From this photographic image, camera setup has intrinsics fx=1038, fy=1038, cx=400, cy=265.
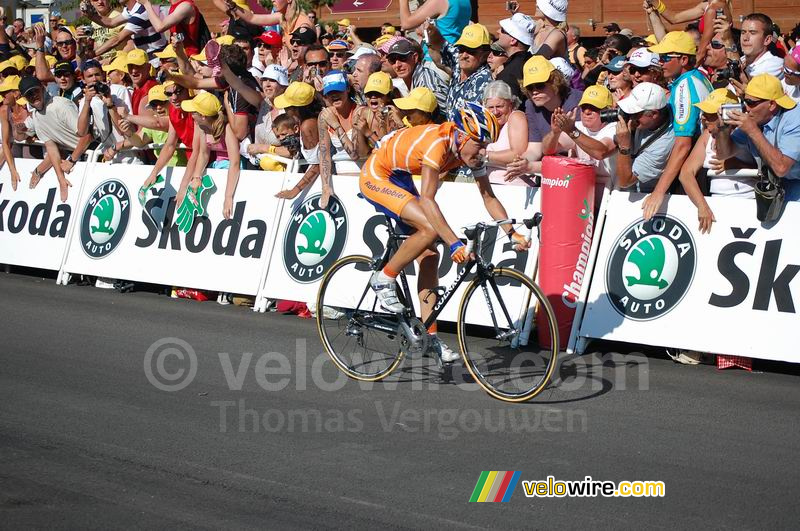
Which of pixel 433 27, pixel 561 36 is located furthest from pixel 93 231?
pixel 561 36

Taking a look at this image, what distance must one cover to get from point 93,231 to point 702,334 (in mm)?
7465

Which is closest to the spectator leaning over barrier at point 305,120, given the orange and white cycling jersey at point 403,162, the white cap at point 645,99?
the orange and white cycling jersey at point 403,162

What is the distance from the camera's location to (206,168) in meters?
11.5

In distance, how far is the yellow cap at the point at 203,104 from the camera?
36.2 feet

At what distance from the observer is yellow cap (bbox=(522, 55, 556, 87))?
9.27 meters

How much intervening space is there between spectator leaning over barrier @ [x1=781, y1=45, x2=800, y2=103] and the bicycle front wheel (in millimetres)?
2854

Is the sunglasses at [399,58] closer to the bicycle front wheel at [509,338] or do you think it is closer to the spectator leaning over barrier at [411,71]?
the spectator leaning over barrier at [411,71]

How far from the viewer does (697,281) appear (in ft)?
27.1

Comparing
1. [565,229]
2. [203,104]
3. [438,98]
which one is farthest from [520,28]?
[203,104]

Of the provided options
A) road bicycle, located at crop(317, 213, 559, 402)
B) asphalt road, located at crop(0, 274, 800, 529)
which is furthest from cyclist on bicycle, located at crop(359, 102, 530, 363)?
asphalt road, located at crop(0, 274, 800, 529)

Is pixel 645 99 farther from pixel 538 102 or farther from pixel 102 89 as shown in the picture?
pixel 102 89

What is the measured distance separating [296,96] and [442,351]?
3.90 metres

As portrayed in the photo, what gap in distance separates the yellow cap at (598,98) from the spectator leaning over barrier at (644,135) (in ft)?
1.34

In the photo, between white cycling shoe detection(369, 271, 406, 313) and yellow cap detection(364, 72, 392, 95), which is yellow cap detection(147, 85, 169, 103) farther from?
white cycling shoe detection(369, 271, 406, 313)
